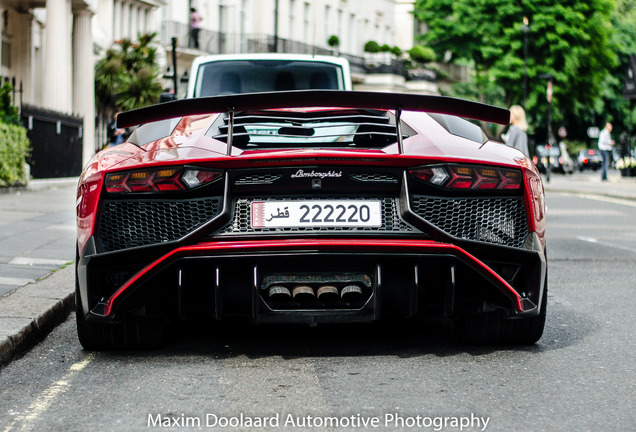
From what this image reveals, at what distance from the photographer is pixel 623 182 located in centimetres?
3594

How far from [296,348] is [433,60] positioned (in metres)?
66.6

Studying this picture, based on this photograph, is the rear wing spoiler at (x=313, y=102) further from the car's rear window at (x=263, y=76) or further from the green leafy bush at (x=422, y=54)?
the green leafy bush at (x=422, y=54)

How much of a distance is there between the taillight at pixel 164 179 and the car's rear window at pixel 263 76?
17.3 feet

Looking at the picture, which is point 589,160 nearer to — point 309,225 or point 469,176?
point 469,176

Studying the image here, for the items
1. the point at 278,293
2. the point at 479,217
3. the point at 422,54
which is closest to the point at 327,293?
the point at 278,293

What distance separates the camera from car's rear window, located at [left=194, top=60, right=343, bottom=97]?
10.7 m

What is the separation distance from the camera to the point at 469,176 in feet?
17.6

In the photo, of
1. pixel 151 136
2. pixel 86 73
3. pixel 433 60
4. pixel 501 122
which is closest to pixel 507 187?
pixel 501 122

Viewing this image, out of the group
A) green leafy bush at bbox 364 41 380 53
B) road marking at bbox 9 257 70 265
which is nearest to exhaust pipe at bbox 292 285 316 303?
road marking at bbox 9 257 70 265

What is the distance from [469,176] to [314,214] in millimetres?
738

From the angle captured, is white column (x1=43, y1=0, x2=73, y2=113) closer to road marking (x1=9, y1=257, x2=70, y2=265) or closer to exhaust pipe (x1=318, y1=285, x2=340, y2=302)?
road marking (x1=9, y1=257, x2=70, y2=265)

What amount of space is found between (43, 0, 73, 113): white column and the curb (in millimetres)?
20678

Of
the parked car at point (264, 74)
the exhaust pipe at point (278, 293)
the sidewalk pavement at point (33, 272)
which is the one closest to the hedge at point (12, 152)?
the sidewalk pavement at point (33, 272)

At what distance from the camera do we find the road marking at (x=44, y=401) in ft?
14.2
